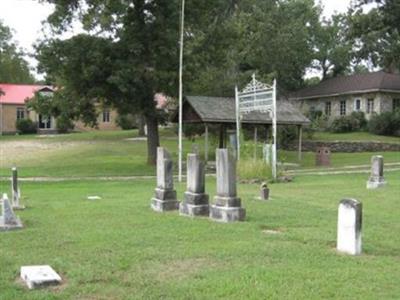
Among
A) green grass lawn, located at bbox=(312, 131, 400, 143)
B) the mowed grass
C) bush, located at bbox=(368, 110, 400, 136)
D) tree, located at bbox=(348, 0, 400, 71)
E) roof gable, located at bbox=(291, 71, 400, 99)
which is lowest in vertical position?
the mowed grass

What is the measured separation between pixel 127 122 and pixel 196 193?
6383cm

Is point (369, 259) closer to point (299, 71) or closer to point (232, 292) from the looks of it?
point (232, 292)

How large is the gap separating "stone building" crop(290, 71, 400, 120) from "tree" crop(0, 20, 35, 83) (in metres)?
42.5

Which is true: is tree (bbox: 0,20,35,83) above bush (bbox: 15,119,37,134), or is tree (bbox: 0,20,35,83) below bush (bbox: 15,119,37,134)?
above

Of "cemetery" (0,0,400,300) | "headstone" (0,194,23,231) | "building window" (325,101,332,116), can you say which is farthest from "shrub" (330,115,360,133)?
"headstone" (0,194,23,231)

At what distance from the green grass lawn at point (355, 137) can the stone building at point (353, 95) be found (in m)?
3.11

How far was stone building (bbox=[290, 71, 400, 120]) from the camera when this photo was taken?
5378 cm

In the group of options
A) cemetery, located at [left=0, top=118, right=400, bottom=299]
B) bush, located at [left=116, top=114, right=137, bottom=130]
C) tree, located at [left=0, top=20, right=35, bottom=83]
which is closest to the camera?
cemetery, located at [left=0, top=118, right=400, bottom=299]

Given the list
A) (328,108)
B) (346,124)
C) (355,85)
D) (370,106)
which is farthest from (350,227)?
(328,108)

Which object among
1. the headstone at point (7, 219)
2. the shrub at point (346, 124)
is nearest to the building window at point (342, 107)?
the shrub at point (346, 124)

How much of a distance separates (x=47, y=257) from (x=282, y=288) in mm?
3313

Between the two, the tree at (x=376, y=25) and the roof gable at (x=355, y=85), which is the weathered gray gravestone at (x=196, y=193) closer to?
the tree at (x=376, y=25)

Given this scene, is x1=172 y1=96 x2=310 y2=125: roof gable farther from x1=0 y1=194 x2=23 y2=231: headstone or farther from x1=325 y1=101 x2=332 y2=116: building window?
x1=0 y1=194 x2=23 y2=231: headstone

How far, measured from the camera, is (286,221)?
38.1ft
